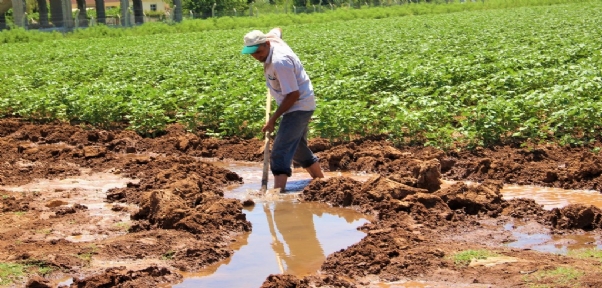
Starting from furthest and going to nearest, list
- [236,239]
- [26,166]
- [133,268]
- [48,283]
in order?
[26,166] < [236,239] < [133,268] < [48,283]

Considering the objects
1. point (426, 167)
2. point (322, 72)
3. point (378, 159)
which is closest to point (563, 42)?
point (322, 72)

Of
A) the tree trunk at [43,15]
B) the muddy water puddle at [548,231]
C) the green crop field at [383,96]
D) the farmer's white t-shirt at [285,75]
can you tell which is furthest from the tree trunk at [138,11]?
the muddy water puddle at [548,231]

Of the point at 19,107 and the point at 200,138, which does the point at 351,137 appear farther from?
the point at 19,107

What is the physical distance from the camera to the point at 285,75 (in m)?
8.45

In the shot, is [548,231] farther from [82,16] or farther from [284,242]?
[82,16]

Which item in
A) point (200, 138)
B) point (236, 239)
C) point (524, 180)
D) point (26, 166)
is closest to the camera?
point (236, 239)

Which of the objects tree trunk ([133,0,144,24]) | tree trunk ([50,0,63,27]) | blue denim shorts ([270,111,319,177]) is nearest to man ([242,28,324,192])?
blue denim shorts ([270,111,319,177])

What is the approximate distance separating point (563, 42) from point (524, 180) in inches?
471

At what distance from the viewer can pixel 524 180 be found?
29.3 ft

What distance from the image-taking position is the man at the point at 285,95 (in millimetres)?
A: 8422

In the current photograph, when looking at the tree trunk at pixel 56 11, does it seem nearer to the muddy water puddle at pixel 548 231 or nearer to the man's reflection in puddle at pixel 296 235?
the man's reflection in puddle at pixel 296 235

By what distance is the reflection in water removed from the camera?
6.25m

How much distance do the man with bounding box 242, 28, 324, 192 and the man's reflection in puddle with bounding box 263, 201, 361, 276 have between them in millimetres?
514

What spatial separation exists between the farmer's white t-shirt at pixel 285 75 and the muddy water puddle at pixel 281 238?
0.99m
